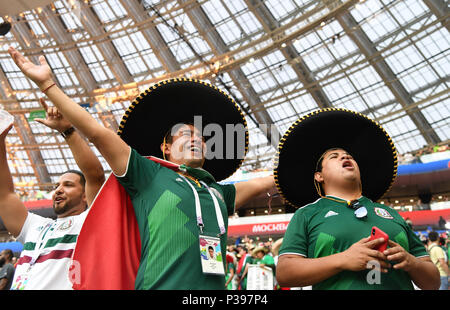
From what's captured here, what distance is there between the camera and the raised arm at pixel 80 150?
6.93 feet

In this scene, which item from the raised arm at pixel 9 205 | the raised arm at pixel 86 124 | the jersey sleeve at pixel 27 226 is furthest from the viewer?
the jersey sleeve at pixel 27 226

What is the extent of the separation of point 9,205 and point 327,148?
213cm

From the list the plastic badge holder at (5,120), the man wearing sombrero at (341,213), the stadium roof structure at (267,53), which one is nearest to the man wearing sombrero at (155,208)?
the man wearing sombrero at (341,213)

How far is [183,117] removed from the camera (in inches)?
104

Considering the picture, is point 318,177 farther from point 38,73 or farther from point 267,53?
point 267,53

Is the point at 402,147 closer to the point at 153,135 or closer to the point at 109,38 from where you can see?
the point at 109,38

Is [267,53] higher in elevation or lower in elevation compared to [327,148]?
higher

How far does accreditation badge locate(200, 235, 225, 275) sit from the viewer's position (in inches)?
69.4

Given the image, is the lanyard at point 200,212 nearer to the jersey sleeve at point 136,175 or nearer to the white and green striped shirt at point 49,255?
the jersey sleeve at point 136,175

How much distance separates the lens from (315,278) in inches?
74.8

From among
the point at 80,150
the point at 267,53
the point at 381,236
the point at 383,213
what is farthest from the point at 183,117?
the point at 267,53

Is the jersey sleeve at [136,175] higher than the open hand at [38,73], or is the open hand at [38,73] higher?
the open hand at [38,73]

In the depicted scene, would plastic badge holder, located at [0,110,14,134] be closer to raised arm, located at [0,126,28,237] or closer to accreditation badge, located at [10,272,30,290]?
raised arm, located at [0,126,28,237]
